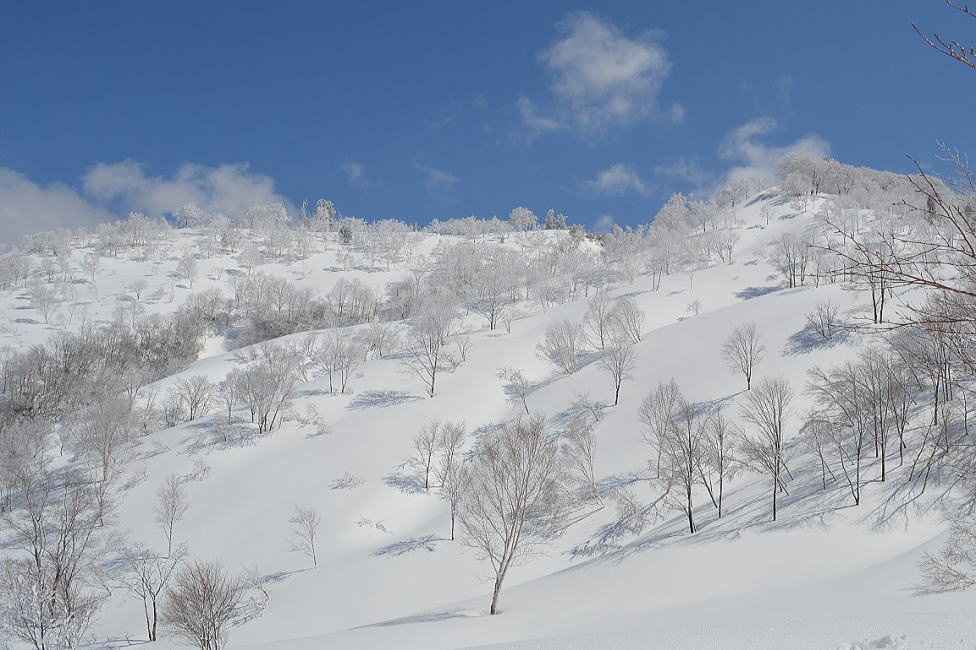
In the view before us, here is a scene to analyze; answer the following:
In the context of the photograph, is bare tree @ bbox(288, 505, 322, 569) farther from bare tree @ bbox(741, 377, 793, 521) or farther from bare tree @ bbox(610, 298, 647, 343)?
bare tree @ bbox(610, 298, 647, 343)

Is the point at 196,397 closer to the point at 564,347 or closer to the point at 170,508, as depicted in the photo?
the point at 170,508

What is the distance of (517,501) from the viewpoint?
19.2m

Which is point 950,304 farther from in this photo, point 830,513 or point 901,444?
point 901,444

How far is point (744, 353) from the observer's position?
38.7 metres

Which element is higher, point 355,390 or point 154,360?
point 154,360

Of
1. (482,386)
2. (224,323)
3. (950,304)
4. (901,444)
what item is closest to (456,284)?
(224,323)

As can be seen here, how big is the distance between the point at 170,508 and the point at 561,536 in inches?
975

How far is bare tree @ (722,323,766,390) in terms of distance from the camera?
3806cm

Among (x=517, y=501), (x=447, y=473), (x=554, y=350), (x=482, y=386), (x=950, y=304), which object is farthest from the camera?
(x=554, y=350)

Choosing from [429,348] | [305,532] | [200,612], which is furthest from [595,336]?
[200,612]

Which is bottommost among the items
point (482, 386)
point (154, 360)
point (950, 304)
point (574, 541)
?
point (574, 541)

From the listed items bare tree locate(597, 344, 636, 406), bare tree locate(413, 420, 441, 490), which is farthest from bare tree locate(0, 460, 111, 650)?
bare tree locate(597, 344, 636, 406)

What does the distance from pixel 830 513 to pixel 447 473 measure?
2275 centimetres

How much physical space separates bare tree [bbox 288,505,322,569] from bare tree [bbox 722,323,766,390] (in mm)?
31714
